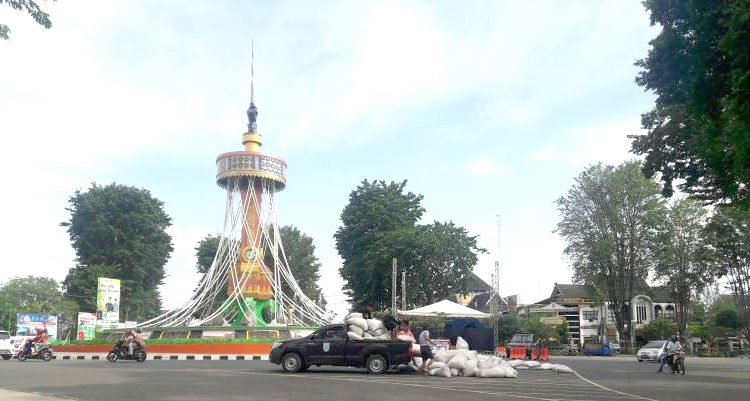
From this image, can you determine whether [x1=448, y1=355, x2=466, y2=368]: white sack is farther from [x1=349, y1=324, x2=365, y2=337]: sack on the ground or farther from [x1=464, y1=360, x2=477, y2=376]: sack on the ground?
[x1=349, y1=324, x2=365, y2=337]: sack on the ground

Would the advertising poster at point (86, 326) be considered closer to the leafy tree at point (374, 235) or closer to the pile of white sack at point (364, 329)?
the leafy tree at point (374, 235)

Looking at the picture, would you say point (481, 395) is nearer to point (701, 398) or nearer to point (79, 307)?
point (701, 398)

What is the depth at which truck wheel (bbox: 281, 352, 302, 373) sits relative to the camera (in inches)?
711

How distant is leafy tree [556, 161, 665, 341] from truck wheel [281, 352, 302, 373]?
34.6 meters

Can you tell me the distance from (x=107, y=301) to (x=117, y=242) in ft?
56.3

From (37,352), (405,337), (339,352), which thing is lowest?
(37,352)

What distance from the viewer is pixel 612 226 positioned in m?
48.0

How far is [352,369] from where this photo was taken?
20344mm

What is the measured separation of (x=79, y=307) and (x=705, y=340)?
63.9 metres

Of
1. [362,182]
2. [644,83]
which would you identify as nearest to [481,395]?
[644,83]

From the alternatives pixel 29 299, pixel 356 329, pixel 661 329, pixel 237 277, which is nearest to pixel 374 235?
pixel 237 277

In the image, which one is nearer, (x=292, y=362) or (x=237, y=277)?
(x=292, y=362)

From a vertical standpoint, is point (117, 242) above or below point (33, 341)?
above

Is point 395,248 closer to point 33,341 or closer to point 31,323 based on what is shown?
point 33,341
